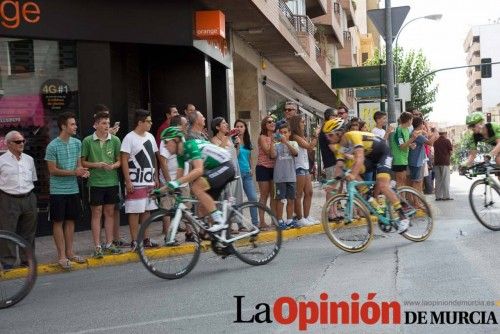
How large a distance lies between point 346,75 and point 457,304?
12892 millimetres

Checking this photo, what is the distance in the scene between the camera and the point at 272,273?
727cm

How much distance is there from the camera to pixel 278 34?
58.2ft

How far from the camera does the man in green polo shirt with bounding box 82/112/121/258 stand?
9.07 metres

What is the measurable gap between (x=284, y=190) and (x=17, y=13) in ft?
17.9

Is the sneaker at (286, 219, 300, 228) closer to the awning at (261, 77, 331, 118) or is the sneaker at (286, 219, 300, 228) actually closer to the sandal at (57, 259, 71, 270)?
the sandal at (57, 259, 71, 270)

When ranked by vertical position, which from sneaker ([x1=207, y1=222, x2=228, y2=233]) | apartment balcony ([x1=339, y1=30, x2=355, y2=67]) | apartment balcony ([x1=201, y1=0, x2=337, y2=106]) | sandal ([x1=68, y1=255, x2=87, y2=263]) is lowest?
sandal ([x1=68, y1=255, x2=87, y2=263])

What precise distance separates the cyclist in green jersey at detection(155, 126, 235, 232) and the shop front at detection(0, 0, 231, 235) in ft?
17.3

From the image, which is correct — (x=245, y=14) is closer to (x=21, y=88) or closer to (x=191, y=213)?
(x=21, y=88)

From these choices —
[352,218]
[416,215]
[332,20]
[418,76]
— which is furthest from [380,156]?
[418,76]

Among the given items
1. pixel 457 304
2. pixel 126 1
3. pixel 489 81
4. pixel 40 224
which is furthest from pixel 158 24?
pixel 489 81

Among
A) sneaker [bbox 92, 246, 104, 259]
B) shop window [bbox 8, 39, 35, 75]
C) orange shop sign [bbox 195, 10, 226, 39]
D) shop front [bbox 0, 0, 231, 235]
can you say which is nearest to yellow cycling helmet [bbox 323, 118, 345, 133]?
sneaker [bbox 92, 246, 104, 259]

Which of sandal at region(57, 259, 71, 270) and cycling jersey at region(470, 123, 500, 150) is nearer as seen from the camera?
sandal at region(57, 259, 71, 270)

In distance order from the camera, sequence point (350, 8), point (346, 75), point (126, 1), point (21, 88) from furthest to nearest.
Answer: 1. point (350, 8)
2. point (346, 75)
3. point (126, 1)
4. point (21, 88)

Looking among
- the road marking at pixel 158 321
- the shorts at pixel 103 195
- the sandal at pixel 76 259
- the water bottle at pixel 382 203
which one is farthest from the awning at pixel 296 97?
the road marking at pixel 158 321
